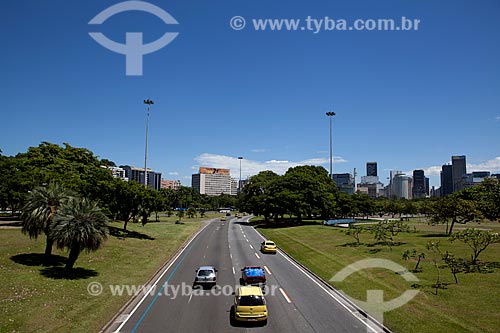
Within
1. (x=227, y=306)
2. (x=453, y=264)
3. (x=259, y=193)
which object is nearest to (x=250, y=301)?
(x=227, y=306)

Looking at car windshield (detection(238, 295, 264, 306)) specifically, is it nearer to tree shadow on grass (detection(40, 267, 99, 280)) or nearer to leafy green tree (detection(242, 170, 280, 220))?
tree shadow on grass (detection(40, 267, 99, 280))

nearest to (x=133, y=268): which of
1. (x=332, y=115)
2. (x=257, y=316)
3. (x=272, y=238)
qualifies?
(x=257, y=316)

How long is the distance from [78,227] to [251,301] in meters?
15.0

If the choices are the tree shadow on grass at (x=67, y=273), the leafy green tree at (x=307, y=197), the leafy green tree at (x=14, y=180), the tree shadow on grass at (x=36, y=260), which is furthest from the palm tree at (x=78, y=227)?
the leafy green tree at (x=307, y=197)

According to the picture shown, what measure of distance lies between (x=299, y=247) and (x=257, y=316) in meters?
31.6

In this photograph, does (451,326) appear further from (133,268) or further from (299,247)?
(299,247)

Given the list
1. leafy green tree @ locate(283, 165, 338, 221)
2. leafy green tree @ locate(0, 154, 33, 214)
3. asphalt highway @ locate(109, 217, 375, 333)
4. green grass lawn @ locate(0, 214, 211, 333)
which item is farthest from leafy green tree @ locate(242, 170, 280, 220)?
asphalt highway @ locate(109, 217, 375, 333)

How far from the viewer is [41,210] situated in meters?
28.6

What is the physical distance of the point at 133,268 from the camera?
106 feet

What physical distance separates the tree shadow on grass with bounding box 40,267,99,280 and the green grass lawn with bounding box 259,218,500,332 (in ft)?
61.1

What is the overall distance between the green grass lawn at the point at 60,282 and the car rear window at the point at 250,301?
679 centimetres

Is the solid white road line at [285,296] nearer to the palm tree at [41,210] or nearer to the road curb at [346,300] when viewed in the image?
the road curb at [346,300]

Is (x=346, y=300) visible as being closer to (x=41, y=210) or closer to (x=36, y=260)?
(x=41, y=210)

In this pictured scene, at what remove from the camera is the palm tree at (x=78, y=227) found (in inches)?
1026
